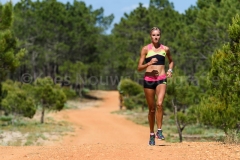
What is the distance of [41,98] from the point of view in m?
27.8

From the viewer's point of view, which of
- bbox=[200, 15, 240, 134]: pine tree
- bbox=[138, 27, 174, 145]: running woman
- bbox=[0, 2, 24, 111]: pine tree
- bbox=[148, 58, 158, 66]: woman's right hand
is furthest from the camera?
bbox=[0, 2, 24, 111]: pine tree

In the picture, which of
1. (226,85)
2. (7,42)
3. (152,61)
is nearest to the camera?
Result: (152,61)

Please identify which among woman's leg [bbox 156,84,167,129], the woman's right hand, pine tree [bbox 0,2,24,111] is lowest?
woman's leg [bbox 156,84,167,129]

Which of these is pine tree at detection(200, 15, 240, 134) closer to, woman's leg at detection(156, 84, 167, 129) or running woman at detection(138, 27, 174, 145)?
running woman at detection(138, 27, 174, 145)

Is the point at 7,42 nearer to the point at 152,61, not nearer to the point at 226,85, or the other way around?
the point at 226,85

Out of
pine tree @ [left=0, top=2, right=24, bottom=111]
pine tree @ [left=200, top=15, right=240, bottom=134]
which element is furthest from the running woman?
pine tree @ [left=0, top=2, right=24, bottom=111]

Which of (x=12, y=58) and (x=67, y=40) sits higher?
(x=67, y=40)

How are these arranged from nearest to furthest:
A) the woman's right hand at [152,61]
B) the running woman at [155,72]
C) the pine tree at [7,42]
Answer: the woman's right hand at [152,61] < the running woman at [155,72] < the pine tree at [7,42]

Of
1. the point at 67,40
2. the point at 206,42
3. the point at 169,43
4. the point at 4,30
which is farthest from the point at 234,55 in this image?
the point at 67,40

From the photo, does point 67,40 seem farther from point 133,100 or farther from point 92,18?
point 133,100

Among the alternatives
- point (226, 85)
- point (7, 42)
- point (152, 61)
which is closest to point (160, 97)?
point (152, 61)

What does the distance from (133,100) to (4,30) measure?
19.6 m

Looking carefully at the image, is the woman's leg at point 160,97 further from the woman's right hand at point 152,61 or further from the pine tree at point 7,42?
the pine tree at point 7,42

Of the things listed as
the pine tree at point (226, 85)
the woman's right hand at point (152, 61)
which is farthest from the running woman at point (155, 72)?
the pine tree at point (226, 85)
